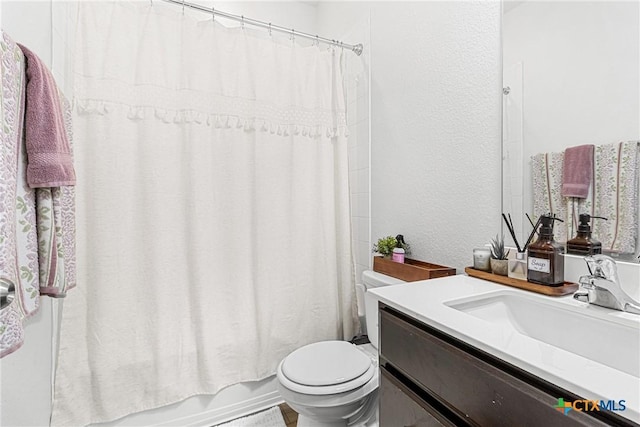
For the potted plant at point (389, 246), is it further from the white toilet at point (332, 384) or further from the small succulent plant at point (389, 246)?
the white toilet at point (332, 384)

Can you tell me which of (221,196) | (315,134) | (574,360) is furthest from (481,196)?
(221,196)

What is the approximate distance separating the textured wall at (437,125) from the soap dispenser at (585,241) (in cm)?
28

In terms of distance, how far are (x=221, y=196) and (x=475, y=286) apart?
1.20m

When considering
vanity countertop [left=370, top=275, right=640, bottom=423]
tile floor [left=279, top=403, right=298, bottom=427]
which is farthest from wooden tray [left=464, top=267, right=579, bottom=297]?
tile floor [left=279, top=403, right=298, bottom=427]

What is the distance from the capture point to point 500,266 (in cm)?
103

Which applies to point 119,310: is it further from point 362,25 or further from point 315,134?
point 362,25

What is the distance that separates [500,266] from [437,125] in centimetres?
66

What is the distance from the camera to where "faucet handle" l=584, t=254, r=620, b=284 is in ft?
2.39

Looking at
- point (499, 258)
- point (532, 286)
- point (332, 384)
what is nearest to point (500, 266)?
point (499, 258)

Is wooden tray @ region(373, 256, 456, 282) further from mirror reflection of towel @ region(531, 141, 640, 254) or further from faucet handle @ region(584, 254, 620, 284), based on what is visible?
faucet handle @ region(584, 254, 620, 284)

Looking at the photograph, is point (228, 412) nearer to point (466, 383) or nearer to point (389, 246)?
point (389, 246)

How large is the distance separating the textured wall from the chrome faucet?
417mm

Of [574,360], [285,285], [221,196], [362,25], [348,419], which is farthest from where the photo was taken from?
[362,25]

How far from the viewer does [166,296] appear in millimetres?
1474
